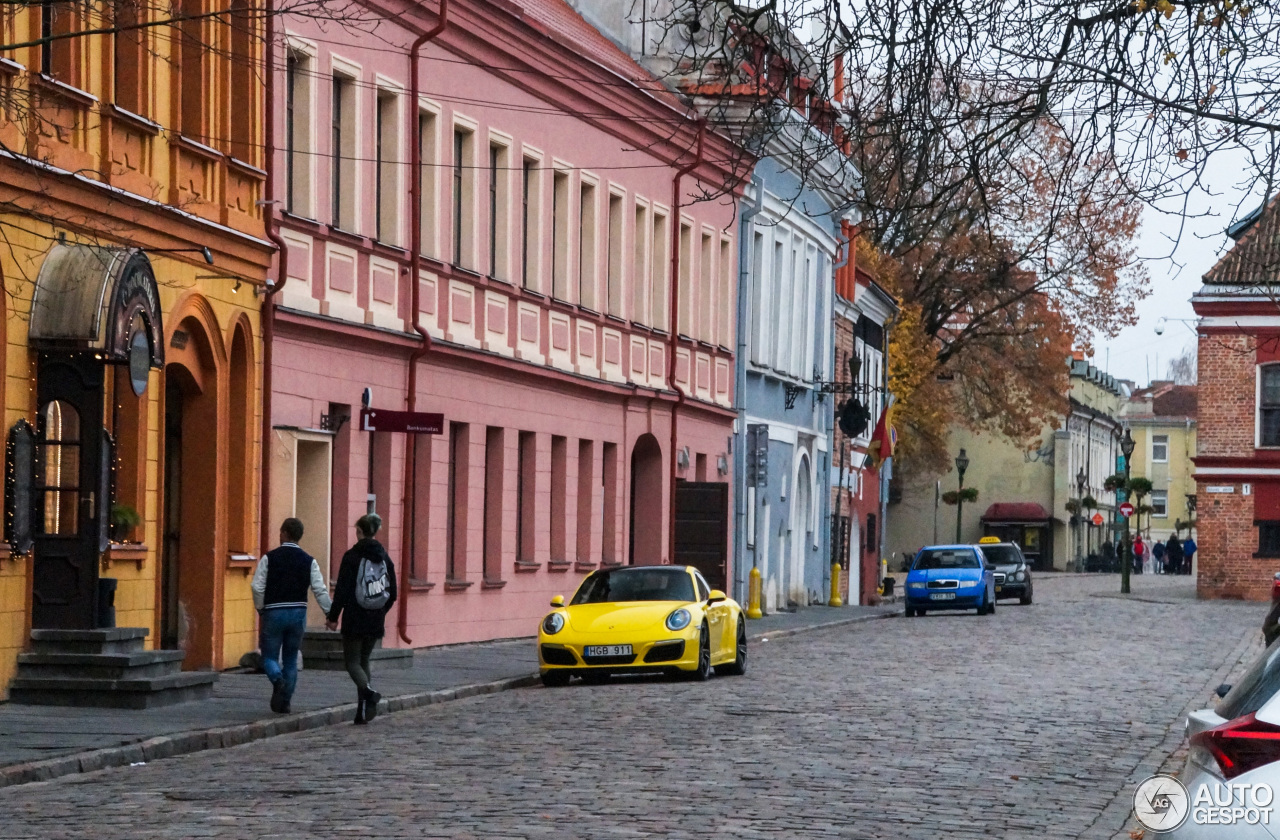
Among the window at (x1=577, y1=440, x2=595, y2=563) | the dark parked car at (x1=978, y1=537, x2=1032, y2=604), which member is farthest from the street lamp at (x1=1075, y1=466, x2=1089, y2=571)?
the window at (x1=577, y1=440, x2=595, y2=563)

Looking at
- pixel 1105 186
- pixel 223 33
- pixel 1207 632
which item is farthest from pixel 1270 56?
pixel 1207 632

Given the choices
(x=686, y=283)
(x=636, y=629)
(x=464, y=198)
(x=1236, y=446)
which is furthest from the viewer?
(x=1236, y=446)

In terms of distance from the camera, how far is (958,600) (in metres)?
48.8

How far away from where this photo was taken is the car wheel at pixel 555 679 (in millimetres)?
24625

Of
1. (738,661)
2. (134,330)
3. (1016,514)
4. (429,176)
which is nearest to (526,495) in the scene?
(429,176)

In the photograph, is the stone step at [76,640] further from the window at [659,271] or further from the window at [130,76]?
the window at [659,271]

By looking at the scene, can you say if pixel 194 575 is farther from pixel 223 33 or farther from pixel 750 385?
pixel 750 385

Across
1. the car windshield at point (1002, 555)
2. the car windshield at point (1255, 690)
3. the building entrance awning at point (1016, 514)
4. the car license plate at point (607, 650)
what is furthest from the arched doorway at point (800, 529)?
the building entrance awning at point (1016, 514)

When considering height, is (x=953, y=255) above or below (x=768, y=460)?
above

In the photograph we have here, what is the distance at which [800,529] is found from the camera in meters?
52.3

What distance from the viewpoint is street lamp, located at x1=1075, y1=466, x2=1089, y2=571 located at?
111500 mm

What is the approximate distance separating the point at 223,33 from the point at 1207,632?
23.8m

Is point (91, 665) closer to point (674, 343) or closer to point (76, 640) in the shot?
point (76, 640)

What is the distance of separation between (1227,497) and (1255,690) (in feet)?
195
